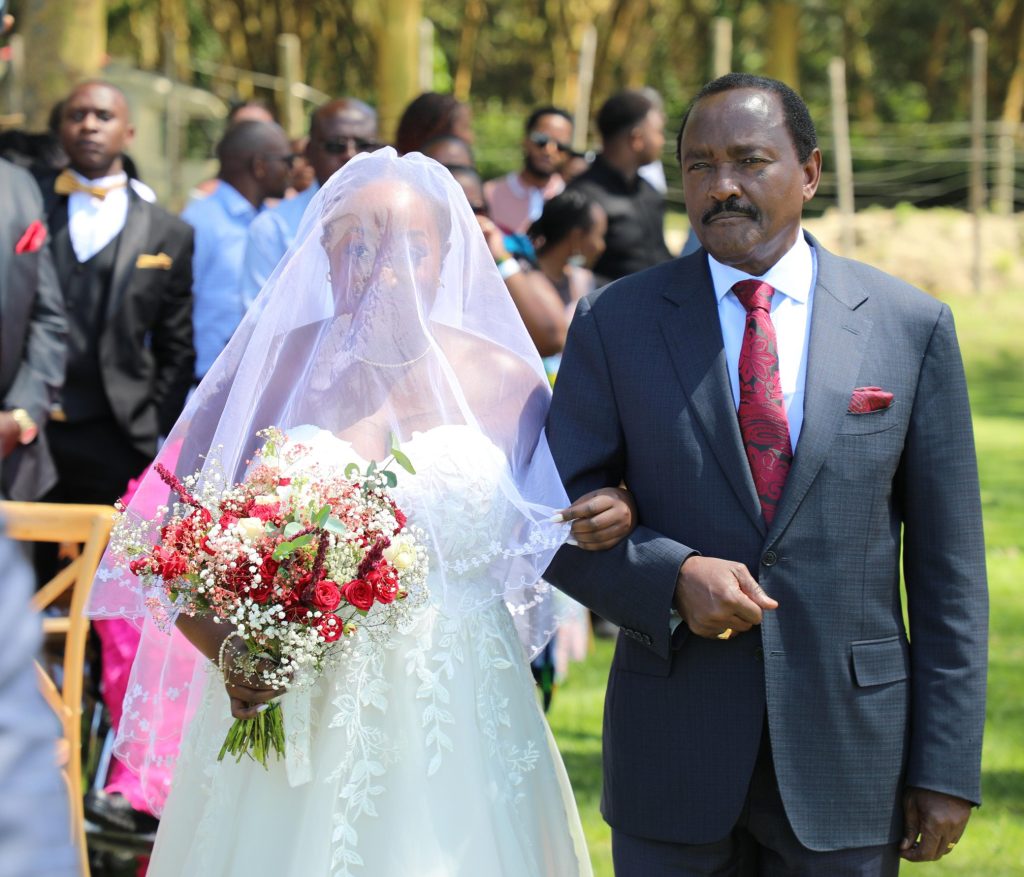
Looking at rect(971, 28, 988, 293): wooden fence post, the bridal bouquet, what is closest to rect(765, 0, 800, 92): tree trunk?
rect(971, 28, 988, 293): wooden fence post

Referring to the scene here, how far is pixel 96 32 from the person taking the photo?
1247 centimetres

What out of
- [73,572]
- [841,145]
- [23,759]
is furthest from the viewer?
[841,145]

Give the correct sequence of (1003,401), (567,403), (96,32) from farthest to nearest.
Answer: (1003,401) < (96,32) < (567,403)

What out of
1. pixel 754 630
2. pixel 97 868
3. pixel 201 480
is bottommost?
pixel 97 868

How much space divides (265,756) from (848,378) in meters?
1.58

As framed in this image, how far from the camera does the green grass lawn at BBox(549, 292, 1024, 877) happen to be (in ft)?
18.5

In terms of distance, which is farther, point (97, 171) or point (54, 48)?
point (54, 48)

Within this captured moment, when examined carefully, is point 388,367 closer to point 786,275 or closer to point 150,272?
point 786,275

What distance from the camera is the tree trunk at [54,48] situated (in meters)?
12.1

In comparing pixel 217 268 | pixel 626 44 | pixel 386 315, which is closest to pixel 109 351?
pixel 217 268

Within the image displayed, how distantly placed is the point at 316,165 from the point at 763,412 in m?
4.26

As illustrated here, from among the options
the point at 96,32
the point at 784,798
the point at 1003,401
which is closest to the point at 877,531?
the point at 784,798

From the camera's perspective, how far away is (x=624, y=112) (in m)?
8.62

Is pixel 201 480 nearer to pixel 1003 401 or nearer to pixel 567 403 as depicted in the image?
pixel 567 403
